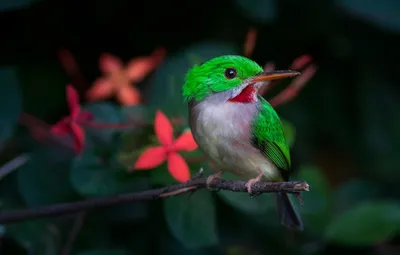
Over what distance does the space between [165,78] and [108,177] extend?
0.48 meters

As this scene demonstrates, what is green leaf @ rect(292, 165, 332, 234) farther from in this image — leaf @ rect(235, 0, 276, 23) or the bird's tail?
leaf @ rect(235, 0, 276, 23)

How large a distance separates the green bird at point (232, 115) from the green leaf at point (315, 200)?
72 cm

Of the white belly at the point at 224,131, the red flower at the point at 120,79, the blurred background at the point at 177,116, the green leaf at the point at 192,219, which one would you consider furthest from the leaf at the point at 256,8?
the white belly at the point at 224,131

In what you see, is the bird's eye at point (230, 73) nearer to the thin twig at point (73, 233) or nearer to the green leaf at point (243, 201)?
the green leaf at point (243, 201)

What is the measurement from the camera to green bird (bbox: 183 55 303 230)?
1.25 metres

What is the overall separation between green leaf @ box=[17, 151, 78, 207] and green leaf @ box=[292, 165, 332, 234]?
71 centimetres

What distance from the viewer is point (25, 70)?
8.50 feet

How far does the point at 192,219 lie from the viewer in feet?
6.16

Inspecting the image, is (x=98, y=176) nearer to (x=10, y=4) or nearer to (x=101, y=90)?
(x=101, y=90)

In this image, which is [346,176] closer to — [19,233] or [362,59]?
[362,59]

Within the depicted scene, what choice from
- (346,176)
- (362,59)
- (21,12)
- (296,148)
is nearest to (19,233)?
(21,12)

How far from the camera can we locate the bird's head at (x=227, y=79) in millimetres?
1214

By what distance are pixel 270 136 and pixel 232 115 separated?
5.6 inches

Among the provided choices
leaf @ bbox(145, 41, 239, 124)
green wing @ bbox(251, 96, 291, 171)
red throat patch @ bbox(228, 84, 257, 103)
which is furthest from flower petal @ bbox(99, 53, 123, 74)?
red throat patch @ bbox(228, 84, 257, 103)
